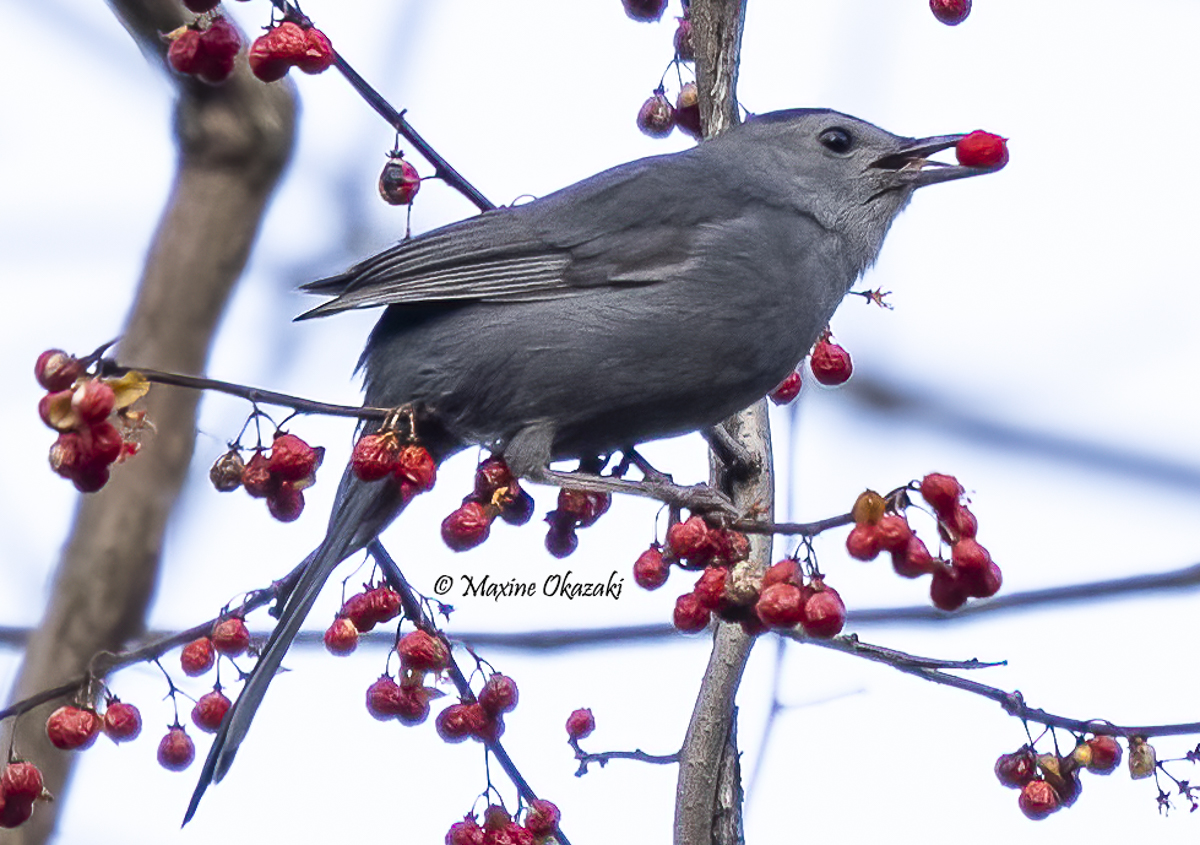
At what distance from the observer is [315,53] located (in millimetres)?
3373

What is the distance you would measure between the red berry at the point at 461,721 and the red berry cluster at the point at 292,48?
1661mm

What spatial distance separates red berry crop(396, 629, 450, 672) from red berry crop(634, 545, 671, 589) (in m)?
0.55

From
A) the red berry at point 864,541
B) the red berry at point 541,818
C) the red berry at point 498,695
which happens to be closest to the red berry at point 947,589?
the red berry at point 864,541

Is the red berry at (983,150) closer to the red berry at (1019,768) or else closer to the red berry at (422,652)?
the red berry at (1019,768)

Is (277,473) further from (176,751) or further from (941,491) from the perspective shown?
(941,491)

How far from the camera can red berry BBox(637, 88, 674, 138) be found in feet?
14.6

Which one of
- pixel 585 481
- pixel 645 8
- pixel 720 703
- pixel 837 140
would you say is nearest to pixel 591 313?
pixel 585 481

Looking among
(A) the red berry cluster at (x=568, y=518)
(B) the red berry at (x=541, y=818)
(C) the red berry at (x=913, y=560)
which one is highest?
(A) the red berry cluster at (x=568, y=518)

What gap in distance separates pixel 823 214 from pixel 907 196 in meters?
0.36

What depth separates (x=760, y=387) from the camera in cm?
424

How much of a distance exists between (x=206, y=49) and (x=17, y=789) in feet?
5.94

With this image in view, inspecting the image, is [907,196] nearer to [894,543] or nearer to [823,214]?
[823,214]

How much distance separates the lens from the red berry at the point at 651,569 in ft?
11.8

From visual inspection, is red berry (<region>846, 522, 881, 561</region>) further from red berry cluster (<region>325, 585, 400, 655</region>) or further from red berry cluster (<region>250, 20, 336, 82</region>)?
red berry cluster (<region>250, 20, 336, 82</region>)
